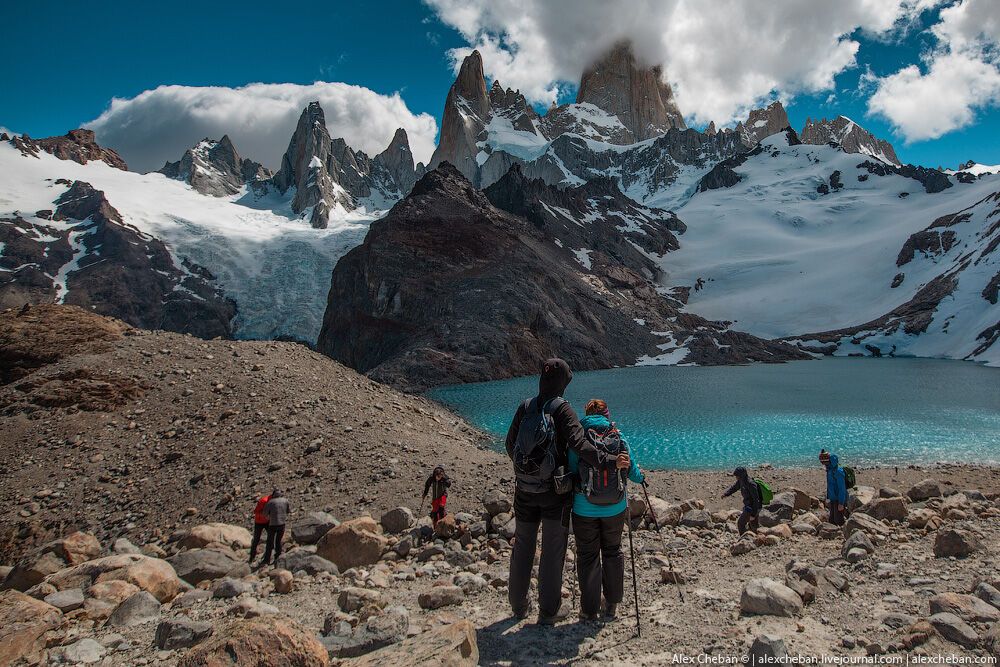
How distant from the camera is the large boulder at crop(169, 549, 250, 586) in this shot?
8.40m

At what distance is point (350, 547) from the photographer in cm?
895

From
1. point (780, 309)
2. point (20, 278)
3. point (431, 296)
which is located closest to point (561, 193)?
point (780, 309)

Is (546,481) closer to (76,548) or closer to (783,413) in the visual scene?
(76,548)

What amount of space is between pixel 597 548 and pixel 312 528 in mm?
6444

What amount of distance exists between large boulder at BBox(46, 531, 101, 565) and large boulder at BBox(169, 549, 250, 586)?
229 centimetres

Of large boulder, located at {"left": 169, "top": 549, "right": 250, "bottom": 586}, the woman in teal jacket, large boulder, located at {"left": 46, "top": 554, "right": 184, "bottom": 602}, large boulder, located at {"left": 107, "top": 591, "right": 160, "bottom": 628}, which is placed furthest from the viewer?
large boulder, located at {"left": 169, "top": 549, "right": 250, "bottom": 586}

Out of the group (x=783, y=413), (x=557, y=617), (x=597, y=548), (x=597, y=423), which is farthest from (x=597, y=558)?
(x=783, y=413)

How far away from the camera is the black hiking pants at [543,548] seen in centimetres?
589

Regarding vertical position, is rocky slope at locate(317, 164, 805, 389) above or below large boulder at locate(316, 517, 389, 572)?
above

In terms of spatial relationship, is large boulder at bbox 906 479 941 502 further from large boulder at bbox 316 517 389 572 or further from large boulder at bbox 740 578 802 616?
large boulder at bbox 316 517 389 572

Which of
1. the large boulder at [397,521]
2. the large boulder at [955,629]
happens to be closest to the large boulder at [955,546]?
the large boulder at [955,629]

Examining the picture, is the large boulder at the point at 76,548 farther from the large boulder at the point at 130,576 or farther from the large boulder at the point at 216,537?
the large boulder at the point at 130,576

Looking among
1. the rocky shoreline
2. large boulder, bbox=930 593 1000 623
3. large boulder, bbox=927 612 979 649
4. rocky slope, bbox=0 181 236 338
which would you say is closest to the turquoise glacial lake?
the rocky shoreline

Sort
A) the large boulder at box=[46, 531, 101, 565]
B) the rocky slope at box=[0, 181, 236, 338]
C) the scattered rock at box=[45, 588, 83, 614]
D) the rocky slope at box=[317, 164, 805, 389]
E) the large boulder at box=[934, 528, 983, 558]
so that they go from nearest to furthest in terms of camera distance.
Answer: the scattered rock at box=[45, 588, 83, 614]
the large boulder at box=[934, 528, 983, 558]
the large boulder at box=[46, 531, 101, 565]
the rocky slope at box=[317, 164, 805, 389]
the rocky slope at box=[0, 181, 236, 338]
